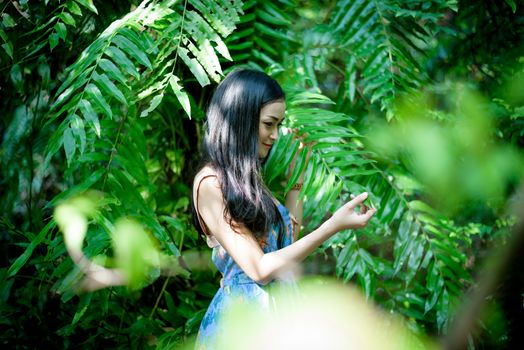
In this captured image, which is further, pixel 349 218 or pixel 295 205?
pixel 295 205

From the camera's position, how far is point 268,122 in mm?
1637

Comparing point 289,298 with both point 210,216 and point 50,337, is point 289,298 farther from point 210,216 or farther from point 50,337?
point 50,337

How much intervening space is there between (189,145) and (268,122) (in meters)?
0.79

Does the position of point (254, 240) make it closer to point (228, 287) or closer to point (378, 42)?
point (228, 287)

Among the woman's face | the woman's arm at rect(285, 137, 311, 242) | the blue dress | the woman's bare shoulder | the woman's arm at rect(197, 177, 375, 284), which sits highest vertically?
the woman's face

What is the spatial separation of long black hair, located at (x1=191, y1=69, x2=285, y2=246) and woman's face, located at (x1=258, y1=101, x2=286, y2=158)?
0.04ft

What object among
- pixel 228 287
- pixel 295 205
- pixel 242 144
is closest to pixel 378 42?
pixel 295 205

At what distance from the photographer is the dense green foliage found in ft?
6.03

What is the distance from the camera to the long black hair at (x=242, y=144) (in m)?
1.56

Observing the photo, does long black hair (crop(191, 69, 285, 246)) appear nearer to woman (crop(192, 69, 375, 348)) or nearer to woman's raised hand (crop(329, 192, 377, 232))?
woman (crop(192, 69, 375, 348))

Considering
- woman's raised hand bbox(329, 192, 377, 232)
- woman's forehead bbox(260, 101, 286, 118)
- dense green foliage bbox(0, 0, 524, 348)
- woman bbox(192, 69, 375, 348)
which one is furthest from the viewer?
dense green foliage bbox(0, 0, 524, 348)

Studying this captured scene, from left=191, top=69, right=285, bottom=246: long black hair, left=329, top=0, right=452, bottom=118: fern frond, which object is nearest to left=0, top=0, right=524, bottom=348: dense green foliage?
left=329, top=0, right=452, bottom=118: fern frond

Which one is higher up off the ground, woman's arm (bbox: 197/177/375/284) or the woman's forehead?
the woman's forehead

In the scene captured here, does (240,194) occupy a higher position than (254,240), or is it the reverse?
(240,194)
